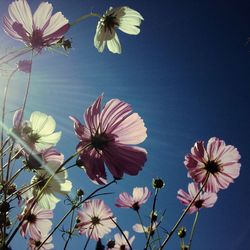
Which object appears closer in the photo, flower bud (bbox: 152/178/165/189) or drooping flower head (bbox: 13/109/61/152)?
drooping flower head (bbox: 13/109/61/152)

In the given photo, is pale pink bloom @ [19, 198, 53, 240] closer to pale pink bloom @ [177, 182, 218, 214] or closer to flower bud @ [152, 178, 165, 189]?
flower bud @ [152, 178, 165, 189]

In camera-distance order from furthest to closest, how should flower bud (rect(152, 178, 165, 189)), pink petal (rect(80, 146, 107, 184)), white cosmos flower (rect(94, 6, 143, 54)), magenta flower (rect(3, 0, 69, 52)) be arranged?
flower bud (rect(152, 178, 165, 189)) < white cosmos flower (rect(94, 6, 143, 54)) < magenta flower (rect(3, 0, 69, 52)) < pink petal (rect(80, 146, 107, 184))

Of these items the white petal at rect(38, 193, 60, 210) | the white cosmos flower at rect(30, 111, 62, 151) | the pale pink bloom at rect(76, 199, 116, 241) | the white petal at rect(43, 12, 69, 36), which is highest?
the pale pink bloom at rect(76, 199, 116, 241)

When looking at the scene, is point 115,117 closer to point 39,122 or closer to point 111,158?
point 111,158

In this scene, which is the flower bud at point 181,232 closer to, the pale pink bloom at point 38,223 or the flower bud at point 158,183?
the flower bud at point 158,183

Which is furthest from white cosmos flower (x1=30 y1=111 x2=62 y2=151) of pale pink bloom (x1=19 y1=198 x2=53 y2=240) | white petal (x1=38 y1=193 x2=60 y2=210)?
pale pink bloom (x1=19 y1=198 x2=53 y2=240)

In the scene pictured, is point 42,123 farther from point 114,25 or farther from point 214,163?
point 214,163

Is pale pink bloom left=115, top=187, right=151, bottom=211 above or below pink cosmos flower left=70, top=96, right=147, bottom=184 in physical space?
above
